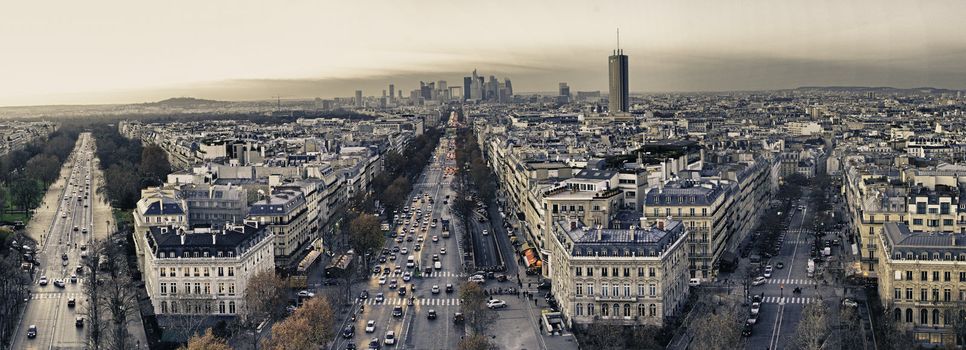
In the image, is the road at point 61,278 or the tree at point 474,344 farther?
the road at point 61,278

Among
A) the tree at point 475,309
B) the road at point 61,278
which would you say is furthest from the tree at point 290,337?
the road at point 61,278

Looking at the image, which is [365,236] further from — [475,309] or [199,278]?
[475,309]

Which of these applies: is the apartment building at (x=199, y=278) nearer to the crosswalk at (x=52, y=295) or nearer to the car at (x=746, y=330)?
the crosswalk at (x=52, y=295)

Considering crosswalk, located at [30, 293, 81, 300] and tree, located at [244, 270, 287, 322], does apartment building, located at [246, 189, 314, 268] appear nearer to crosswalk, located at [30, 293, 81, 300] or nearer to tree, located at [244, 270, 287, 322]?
crosswalk, located at [30, 293, 81, 300]

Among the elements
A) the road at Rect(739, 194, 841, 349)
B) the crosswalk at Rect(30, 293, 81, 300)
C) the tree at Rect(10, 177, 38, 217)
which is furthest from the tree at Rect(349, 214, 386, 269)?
the tree at Rect(10, 177, 38, 217)

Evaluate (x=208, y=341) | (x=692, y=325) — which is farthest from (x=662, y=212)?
(x=208, y=341)

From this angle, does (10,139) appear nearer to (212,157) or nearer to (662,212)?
(212,157)
